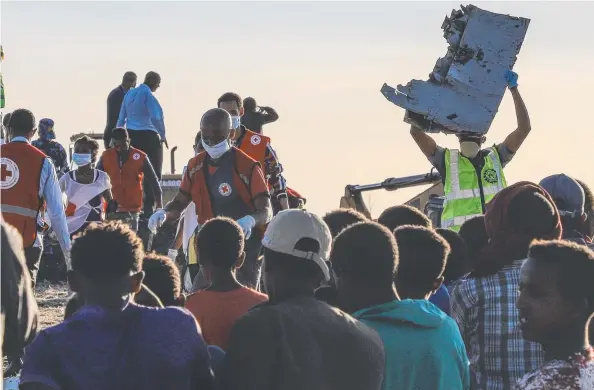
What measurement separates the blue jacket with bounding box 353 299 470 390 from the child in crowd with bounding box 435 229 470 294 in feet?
5.69

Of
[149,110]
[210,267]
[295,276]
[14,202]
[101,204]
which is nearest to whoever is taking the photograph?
[295,276]

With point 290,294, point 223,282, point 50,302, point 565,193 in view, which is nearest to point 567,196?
point 565,193

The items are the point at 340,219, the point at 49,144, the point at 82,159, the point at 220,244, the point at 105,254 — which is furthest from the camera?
the point at 49,144

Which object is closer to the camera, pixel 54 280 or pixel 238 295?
pixel 238 295

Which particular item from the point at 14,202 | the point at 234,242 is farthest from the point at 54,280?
the point at 234,242

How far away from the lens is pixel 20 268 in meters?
4.44

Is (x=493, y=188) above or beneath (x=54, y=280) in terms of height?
above

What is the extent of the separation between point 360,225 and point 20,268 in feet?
4.43

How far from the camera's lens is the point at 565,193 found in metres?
8.03

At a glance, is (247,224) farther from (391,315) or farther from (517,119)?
(391,315)

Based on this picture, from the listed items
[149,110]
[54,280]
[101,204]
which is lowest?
[54,280]

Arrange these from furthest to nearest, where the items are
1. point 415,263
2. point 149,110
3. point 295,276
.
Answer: point 149,110 < point 415,263 < point 295,276

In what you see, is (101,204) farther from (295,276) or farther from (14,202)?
(295,276)

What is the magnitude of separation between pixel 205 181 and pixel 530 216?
3.69 meters
